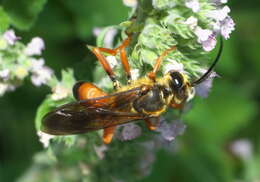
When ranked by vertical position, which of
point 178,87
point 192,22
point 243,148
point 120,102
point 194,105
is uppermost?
point 192,22

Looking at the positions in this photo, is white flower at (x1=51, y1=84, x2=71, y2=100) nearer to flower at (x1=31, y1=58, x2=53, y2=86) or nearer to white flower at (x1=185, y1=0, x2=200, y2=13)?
flower at (x1=31, y1=58, x2=53, y2=86)

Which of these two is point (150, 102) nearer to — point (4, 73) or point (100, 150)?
point (100, 150)

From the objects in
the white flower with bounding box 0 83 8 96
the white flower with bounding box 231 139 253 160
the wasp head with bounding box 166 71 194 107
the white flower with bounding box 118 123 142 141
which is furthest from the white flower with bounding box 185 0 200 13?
the white flower with bounding box 231 139 253 160

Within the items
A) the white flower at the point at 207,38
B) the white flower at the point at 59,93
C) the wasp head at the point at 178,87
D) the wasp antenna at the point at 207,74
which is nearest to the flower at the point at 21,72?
the white flower at the point at 59,93

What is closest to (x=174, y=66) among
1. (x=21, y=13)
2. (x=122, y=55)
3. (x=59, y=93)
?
(x=122, y=55)

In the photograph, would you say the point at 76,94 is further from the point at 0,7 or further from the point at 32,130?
the point at 32,130
